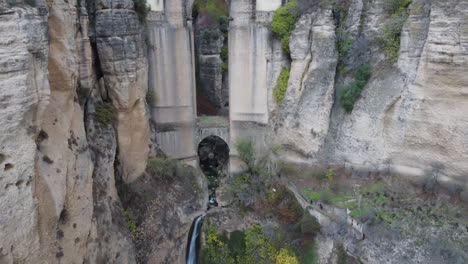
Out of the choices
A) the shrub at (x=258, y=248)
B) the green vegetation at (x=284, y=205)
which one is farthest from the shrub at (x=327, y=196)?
the shrub at (x=258, y=248)

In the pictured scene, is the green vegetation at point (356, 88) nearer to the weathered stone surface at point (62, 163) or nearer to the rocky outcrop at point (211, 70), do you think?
the rocky outcrop at point (211, 70)

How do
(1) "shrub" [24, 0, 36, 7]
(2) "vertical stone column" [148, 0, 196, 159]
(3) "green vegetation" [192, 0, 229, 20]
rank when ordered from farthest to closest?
(3) "green vegetation" [192, 0, 229, 20]
(2) "vertical stone column" [148, 0, 196, 159]
(1) "shrub" [24, 0, 36, 7]

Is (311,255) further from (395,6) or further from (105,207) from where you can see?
(395,6)

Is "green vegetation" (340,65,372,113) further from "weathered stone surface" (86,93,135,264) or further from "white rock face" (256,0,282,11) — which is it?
"weathered stone surface" (86,93,135,264)

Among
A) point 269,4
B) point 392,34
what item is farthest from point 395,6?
point 269,4

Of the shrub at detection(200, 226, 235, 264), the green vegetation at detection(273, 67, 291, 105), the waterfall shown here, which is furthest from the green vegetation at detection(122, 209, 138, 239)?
the green vegetation at detection(273, 67, 291, 105)

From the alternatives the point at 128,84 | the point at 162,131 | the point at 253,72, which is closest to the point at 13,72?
the point at 128,84

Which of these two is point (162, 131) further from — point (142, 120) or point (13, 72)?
point (13, 72)
